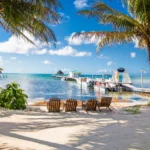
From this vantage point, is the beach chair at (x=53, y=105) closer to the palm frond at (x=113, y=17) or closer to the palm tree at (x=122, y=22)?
the palm tree at (x=122, y=22)

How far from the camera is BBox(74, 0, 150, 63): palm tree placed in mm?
13672

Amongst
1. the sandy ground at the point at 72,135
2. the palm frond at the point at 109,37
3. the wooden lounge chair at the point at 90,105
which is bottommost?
the sandy ground at the point at 72,135

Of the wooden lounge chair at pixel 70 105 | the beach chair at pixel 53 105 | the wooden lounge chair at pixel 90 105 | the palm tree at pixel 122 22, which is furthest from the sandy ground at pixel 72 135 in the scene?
the palm tree at pixel 122 22

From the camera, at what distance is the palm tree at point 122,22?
44.9ft

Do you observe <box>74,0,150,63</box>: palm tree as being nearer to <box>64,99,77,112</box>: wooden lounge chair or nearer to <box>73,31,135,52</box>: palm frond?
<box>73,31,135,52</box>: palm frond

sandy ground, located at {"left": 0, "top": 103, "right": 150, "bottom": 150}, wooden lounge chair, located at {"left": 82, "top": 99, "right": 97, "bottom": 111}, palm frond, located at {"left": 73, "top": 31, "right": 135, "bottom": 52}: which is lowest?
sandy ground, located at {"left": 0, "top": 103, "right": 150, "bottom": 150}

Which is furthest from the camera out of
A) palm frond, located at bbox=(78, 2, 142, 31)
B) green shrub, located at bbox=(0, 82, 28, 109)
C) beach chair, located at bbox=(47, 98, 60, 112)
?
green shrub, located at bbox=(0, 82, 28, 109)

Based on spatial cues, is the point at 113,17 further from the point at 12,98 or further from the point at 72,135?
the point at 72,135

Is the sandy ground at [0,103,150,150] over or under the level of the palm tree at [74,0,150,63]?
under

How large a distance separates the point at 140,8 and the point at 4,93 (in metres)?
9.29

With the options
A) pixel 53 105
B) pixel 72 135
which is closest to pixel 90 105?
pixel 53 105

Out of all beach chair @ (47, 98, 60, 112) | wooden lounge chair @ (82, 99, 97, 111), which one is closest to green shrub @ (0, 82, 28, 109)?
beach chair @ (47, 98, 60, 112)

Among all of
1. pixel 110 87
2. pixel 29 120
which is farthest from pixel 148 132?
pixel 110 87

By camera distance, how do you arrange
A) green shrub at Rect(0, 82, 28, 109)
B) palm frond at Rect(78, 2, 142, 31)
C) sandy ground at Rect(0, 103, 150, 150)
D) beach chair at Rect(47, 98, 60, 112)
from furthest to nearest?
green shrub at Rect(0, 82, 28, 109)
palm frond at Rect(78, 2, 142, 31)
beach chair at Rect(47, 98, 60, 112)
sandy ground at Rect(0, 103, 150, 150)
